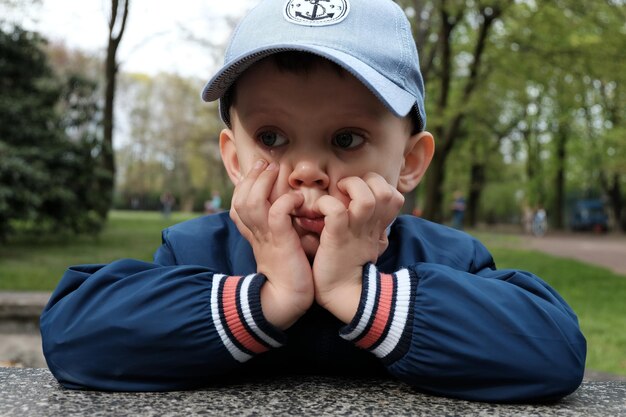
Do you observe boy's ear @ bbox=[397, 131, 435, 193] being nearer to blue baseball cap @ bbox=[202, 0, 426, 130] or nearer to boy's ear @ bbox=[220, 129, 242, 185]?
blue baseball cap @ bbox=[202, 0, 426, 130]

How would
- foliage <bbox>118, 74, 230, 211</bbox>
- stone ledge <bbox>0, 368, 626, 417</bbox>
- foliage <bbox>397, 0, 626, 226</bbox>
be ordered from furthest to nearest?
foliage <bbox>118, 74, 230, 211</bbox> < foliage <bbox>397, 0, 626, 226</bbox> < stone ledge <bbox>0, 368, 626, 417</bbox>

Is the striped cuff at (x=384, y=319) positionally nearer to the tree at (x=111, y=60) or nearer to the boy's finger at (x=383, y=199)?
the boy's finger at (x=383, y=199)

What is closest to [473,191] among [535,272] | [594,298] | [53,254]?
[535,272]

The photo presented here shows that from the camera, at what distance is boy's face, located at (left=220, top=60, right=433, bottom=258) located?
1.47m

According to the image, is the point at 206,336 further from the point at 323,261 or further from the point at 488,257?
the point at 488,257

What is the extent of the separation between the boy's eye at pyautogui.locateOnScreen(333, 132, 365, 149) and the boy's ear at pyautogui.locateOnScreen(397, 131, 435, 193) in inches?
10.8

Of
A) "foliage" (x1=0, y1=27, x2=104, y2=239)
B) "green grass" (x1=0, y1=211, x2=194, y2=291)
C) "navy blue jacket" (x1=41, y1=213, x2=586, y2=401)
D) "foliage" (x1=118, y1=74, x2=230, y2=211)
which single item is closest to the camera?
"navy blue jacket" (x1=41, y1=213, x2=586, y2=401)

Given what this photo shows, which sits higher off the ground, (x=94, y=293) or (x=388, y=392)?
(x=94, y=293)

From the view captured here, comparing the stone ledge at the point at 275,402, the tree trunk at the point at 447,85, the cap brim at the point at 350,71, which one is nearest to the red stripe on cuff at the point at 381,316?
the stone ledge at the point at 275,402

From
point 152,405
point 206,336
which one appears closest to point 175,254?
point 206,336

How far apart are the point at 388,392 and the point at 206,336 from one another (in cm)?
41

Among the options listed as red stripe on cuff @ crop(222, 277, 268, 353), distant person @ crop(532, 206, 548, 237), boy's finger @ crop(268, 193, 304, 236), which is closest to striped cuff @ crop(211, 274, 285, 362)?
red stripe on cuff @ crop(222, 277, 268, 353)

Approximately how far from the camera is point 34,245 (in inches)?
443

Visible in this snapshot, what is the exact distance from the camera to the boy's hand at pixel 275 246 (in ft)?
4.62
